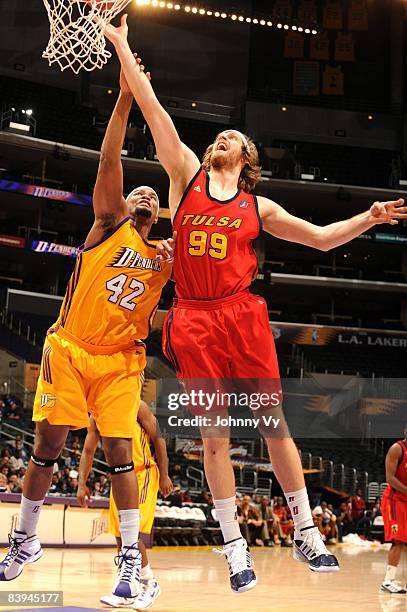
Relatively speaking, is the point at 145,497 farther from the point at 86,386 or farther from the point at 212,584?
the point at 86,386

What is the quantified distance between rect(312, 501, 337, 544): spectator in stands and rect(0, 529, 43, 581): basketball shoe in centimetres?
1524

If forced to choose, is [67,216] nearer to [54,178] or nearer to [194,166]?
[54,178]

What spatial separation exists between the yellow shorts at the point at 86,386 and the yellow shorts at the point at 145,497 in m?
2.65

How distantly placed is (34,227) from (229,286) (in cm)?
2868

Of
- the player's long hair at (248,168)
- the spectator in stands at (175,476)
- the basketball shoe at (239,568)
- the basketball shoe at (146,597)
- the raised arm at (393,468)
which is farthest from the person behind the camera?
the spectator in stands at (175,476)

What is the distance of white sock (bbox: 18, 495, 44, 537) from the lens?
5.88 metres

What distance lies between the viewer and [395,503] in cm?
1046

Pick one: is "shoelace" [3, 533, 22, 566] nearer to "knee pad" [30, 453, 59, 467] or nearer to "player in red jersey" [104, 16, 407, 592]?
"knee pad" [30, 453, 59, 467]

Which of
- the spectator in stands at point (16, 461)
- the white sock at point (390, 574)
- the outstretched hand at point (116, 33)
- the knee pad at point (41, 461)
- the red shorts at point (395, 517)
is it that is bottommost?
the spectator in stands at point (16, 461)

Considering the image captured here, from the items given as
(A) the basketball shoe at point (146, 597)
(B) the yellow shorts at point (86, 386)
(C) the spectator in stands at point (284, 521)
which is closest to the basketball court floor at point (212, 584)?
(A) the basketball shoe at point (146, 597)

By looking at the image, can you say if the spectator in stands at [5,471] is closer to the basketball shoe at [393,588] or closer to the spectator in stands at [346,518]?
the basketball shoe at [393,588]

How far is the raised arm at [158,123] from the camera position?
17.5 feet

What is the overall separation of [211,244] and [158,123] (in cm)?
93

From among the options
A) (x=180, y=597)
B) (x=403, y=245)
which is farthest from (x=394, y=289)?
(x=180, y=597)
